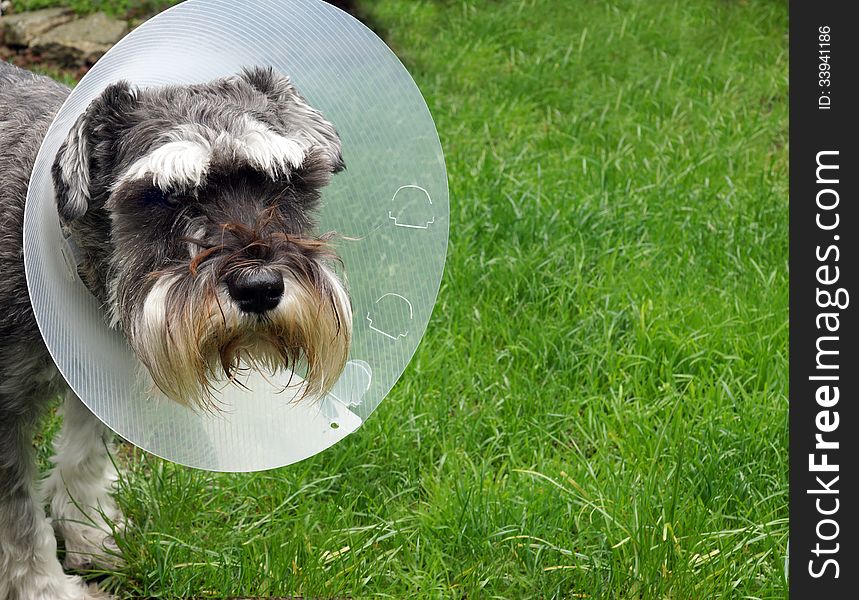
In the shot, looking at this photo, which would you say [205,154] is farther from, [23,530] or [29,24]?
[29,24]

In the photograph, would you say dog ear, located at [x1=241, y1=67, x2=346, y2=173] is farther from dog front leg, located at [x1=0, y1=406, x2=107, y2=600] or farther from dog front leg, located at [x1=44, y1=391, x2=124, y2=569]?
dog front leg, located at [x1=44, y1=391, x2=124, y2=569]

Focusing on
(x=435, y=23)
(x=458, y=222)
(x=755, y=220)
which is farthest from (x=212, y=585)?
(x=435, y=23)

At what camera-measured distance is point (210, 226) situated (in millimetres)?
2543

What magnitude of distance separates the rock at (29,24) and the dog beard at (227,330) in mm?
4963

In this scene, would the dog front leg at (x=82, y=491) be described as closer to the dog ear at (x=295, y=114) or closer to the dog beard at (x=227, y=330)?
the dog beard at (x=227, y=330)

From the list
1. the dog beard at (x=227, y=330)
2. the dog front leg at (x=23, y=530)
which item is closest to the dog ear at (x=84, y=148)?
the dog beard at (x=227, y=330)

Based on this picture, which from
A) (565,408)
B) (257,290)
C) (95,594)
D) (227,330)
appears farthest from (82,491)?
(565,408)

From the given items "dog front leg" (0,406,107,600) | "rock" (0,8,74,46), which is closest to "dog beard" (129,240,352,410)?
"dog front leg" (0,406,107,600)

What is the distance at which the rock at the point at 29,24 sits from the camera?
6.92 m

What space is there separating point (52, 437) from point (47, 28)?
→ 13.1 ft

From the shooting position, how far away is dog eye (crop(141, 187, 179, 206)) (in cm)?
256

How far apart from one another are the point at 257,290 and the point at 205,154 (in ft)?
1.13

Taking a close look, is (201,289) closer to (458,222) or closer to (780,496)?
(780,496)

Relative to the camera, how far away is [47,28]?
698 cm
